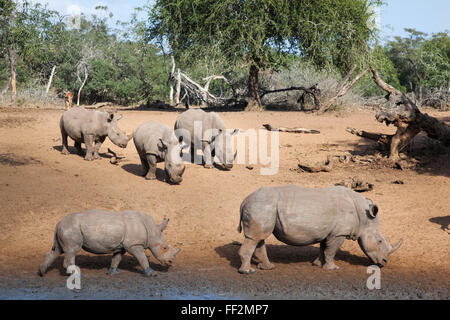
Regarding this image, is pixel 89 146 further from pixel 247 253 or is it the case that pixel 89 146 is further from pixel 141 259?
pixel 247 253

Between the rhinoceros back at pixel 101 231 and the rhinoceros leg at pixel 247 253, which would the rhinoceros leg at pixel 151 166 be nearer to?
the rhinoceros back at pixel 101 231

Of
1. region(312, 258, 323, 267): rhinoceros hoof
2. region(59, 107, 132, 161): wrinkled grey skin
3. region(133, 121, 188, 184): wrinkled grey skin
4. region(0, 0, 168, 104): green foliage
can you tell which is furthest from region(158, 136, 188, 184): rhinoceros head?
region(0, 0, 168, 104): green foliage

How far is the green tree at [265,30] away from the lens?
66.1ft

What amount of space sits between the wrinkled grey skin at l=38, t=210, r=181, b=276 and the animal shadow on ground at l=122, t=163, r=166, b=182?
501 centimetres

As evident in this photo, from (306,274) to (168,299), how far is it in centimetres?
192

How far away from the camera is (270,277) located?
6.67 m

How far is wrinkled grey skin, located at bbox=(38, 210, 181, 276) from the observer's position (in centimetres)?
640

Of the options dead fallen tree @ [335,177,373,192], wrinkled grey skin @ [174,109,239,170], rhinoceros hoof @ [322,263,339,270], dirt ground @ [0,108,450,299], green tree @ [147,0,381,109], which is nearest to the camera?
dirt ground @ [0,108,450,299]

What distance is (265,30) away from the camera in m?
20.6

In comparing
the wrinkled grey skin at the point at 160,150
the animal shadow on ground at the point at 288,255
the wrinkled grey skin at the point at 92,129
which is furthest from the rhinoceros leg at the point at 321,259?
the wrinkled grey skin at the point at 92,129

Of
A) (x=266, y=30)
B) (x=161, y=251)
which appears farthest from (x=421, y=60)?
(x=161, y=251)

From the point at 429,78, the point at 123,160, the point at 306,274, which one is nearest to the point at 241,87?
the point at 429,78

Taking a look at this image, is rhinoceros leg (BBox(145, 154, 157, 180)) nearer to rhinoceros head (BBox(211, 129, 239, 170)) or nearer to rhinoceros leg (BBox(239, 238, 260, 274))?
rhinoceros head (BBox(211, 129, 239, 170))
